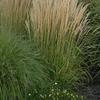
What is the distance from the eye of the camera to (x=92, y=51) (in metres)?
6.05

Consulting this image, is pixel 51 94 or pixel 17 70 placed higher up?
pixel 17 70

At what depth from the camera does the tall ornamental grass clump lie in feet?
17.7

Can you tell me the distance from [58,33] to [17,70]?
104cm

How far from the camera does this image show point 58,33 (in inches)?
214

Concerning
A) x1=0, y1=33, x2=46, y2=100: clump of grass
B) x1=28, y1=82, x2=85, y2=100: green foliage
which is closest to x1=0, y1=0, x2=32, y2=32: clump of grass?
x1=0, y1=33, x2=46, y2=100: clump of grass

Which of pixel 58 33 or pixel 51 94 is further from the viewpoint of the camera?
pixel 58 33

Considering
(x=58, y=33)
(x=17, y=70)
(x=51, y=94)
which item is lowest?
(x=51, y=94)

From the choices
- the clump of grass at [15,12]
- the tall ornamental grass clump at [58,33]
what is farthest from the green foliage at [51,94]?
the clump of grass at [15,12]

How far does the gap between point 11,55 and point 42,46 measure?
792 millimetres

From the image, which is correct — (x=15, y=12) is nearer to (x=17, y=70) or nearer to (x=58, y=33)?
(x=58, y=33)

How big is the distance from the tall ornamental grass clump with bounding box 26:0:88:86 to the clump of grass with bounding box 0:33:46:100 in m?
0.42

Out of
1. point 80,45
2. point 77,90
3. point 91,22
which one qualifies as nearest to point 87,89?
point 77,90

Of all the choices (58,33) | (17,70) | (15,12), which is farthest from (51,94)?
Result: (15,12)

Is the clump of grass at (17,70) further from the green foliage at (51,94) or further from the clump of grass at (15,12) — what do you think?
the clump of grass at (15,12)
